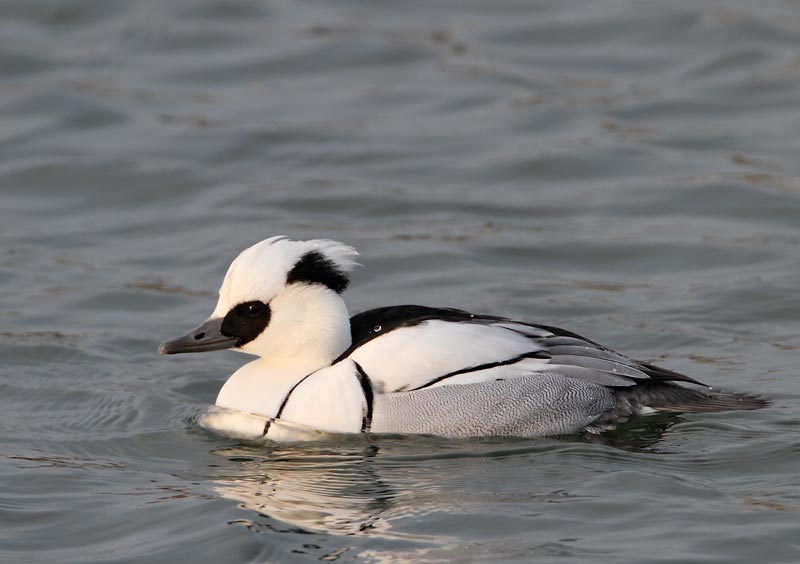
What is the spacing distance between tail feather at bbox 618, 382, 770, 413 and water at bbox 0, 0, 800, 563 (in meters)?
0.13

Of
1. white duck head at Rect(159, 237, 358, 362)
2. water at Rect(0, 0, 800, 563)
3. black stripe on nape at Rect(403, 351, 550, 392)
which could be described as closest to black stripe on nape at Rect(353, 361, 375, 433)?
water at Rect(0, 0, 800, 563)

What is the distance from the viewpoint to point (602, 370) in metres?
8.23

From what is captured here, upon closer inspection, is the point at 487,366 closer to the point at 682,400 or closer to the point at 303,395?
the point at 303,395

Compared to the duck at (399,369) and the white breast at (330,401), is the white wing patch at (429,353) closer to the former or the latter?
the duck at (399,369)

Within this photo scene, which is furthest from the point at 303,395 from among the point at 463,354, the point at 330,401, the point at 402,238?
the point at 402,238

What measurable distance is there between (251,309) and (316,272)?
1.41ft

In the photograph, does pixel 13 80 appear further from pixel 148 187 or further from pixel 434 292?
pixel 434 292

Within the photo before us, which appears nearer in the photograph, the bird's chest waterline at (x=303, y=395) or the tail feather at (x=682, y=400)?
the bird's chest waterline at (x=303, y=395)

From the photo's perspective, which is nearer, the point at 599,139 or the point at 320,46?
the point at 599,139

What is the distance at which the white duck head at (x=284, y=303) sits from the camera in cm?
825

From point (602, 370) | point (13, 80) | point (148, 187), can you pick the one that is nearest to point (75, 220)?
point (148, 187)

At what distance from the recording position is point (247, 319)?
8328 mm

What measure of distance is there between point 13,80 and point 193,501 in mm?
10743

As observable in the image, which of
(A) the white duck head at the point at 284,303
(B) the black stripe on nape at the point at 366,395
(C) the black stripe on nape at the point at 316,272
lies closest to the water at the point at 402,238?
(B) the black stripe on nape at the point at 366,395
